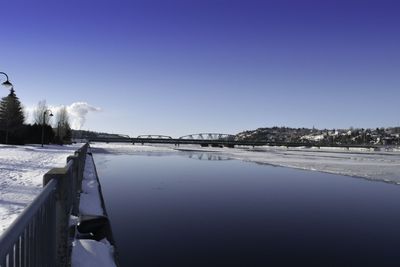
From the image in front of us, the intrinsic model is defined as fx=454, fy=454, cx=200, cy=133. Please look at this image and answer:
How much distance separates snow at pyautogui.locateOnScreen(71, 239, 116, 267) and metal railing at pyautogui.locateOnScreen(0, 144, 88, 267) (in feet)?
6.67

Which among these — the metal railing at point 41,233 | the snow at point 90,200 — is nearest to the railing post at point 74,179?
the snow at point 90,200

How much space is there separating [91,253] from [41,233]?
541 centimetres

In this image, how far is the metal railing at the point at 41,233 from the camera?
3537 mm

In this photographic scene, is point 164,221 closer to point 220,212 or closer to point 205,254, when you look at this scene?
point 220,212

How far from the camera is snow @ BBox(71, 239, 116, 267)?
9516 mm

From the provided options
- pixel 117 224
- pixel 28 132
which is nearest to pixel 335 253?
pixel 117 224

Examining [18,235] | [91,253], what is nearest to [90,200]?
[91,253]

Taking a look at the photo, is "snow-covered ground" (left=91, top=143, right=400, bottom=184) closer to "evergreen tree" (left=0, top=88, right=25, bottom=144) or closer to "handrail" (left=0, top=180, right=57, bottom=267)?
"evergreen tree" (left=0, top=88, right=25, bottom=144)

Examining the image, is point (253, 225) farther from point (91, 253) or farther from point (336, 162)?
point (336, 162)

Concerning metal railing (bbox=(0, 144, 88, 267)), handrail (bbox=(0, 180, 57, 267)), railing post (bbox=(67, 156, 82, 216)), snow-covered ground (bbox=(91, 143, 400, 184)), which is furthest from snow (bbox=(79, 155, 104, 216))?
snow-covered ground (bbox=(91, 143, 400, 184))

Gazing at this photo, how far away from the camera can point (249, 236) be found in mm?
14586

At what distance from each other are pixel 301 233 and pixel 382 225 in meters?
3.73

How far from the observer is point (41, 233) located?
5.15m

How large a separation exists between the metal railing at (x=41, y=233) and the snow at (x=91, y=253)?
6.67 ft
